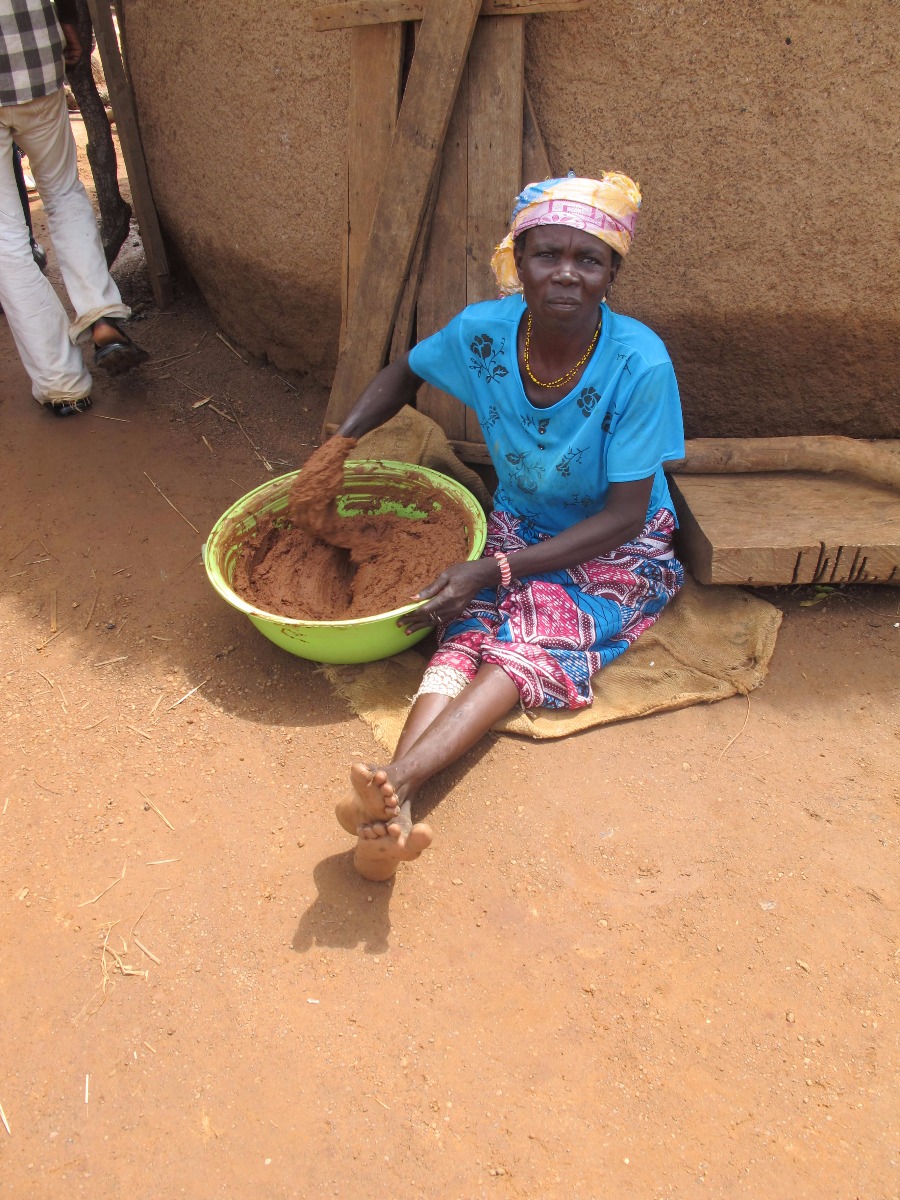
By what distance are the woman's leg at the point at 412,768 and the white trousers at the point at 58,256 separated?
7.27 ft

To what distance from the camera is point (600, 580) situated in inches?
99.0

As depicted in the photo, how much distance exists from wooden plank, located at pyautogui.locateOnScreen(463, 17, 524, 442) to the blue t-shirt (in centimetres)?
44

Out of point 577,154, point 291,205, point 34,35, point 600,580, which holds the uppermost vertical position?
point 34,35

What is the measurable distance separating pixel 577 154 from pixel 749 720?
1.69 metres

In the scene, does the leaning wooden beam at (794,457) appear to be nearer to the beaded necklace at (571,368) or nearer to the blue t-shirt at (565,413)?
the blue t-shirt at (565,413)

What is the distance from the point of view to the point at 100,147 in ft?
12.9

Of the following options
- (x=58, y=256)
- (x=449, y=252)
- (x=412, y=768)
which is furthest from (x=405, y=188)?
(x=412, y=768)

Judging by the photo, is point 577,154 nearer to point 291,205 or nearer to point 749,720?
point 291,205

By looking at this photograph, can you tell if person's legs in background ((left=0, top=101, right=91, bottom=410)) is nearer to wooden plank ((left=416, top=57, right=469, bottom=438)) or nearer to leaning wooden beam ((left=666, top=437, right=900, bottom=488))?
wooden plank ((left=416, top=57, right=469, bottom=438))

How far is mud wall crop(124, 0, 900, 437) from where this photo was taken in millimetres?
2422

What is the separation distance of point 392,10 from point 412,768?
2.12 metres

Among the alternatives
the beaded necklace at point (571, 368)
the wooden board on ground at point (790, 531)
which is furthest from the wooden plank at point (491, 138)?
the wooden board on ground at point (790, 531)

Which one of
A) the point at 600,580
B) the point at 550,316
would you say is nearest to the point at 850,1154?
the point at 600,580

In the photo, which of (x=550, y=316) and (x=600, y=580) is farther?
(x=600, y=580)
